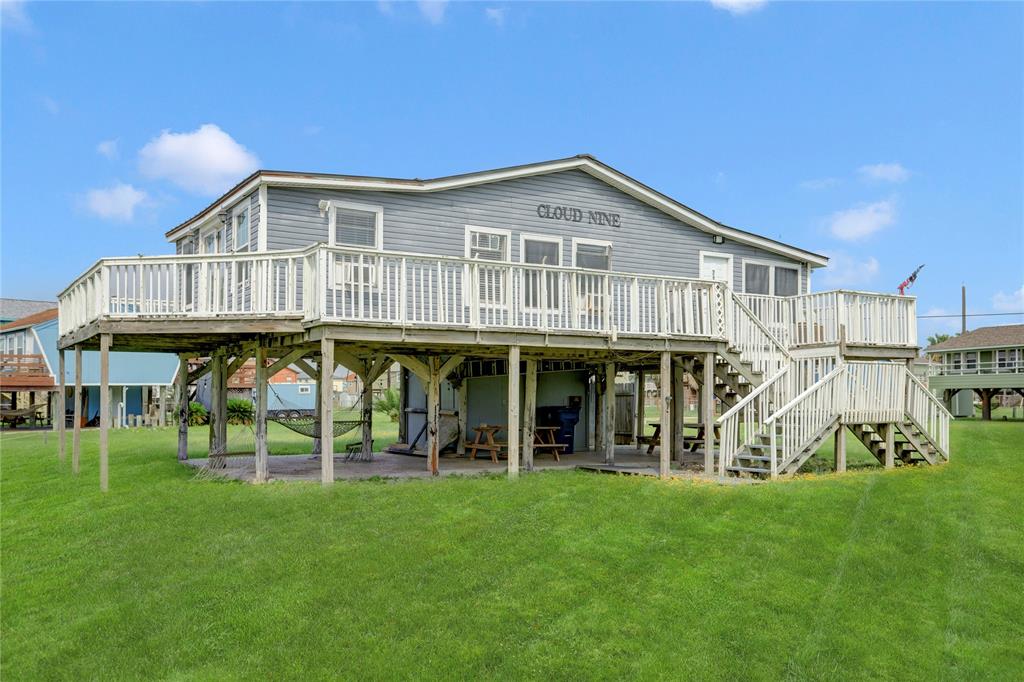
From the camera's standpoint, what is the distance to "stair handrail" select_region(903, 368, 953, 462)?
15.9m

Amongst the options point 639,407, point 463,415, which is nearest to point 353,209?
point 463,415

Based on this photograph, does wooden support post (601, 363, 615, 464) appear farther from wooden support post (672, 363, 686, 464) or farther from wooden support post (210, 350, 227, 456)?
wooden support post (210, 350, 227, 456)

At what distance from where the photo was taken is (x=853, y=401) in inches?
590

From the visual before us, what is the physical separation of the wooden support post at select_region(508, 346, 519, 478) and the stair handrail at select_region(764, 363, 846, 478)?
4.02 meters

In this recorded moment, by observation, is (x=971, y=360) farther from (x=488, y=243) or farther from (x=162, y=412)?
(x=162, y=412)

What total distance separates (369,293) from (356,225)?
3.13m

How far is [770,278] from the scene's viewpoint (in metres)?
21.0

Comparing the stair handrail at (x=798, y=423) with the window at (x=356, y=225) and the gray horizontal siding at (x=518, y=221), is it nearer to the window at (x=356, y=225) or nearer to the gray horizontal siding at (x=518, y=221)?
the gray horizontal siding at (x=518, y=221)

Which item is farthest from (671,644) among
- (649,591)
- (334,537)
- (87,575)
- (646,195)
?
(646,195)

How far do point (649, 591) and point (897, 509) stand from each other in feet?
15.9

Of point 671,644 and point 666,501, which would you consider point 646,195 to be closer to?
point 666,501

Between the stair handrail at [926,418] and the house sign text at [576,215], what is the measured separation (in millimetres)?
6730

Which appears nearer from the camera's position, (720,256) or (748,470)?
(748,470)

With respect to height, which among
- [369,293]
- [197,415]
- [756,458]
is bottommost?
[197,415]
